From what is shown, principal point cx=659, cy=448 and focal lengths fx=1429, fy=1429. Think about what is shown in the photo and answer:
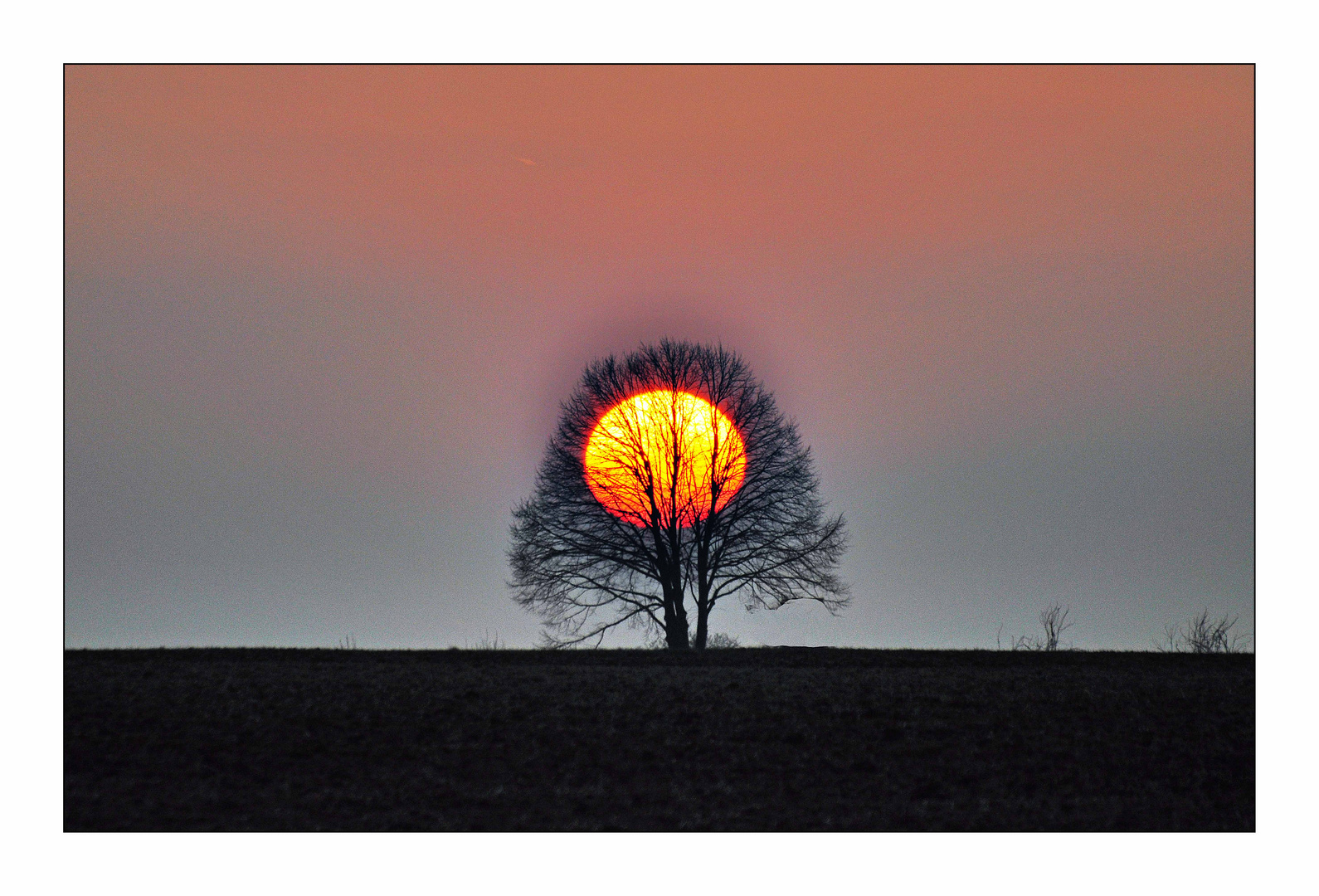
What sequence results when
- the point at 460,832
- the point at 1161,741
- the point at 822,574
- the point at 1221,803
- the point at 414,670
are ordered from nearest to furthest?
1. the point at 460,832
2. the point at 1221,803
3. the point at 1161,741
4. the point at 414,670
5. the point at 822,574

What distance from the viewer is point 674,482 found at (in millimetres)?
39469

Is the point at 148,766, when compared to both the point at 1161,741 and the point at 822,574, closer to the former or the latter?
the point at 1161,741

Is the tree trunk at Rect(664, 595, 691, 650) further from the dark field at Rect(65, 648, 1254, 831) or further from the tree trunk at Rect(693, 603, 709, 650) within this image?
the dark field at Rect(65, 648, 1254, 831)

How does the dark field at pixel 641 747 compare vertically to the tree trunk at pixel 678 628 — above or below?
below

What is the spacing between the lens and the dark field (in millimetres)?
19844

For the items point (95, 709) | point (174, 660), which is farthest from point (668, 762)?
point (174, 660)

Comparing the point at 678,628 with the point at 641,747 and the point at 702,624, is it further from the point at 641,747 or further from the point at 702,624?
the point at 641,747

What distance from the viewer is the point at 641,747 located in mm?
22312

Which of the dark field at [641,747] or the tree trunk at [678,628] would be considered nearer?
the dark field at [641,747]

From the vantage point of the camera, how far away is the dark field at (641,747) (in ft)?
65.1

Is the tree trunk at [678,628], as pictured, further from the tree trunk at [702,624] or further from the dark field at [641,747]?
the dark field at [641,747]

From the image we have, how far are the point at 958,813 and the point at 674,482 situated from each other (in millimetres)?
20250

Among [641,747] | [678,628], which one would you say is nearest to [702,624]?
[678,628]

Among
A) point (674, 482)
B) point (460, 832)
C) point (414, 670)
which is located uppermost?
point (674, 482)
